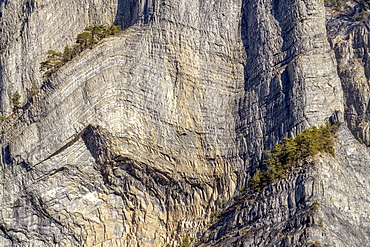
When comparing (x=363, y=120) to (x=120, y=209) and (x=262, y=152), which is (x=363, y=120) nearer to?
(x=262, y=152)

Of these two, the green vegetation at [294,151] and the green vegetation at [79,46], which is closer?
the green vegetation at [294,151]

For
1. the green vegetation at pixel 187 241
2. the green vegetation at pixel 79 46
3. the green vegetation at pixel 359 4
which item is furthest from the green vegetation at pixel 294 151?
the green vegetation at pixel 359 4

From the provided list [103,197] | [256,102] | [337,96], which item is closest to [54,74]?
[103,197]

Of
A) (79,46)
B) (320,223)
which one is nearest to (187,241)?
(320,223)

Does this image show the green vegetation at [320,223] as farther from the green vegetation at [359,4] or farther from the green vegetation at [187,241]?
the green vegetation at [359,4]

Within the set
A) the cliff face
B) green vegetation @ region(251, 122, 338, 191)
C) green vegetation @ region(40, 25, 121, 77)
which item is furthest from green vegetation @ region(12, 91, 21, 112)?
green vegetation @ region(251, 122, 338, 191)

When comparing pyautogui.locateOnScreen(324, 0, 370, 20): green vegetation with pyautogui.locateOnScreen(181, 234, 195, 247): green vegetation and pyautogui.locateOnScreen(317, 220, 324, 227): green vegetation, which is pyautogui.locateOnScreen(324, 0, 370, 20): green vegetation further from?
pyautogui.locateOnScreen(317, 220, 324, 227): green vegetation
